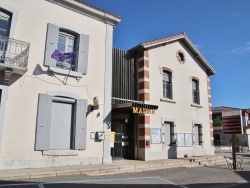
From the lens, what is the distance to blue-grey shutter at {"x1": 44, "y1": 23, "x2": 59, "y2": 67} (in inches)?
404

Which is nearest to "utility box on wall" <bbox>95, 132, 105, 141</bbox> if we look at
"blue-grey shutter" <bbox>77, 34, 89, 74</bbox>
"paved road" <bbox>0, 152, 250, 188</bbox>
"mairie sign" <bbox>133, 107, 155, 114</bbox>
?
"mairie sign" <bbox>133, 107, 155, 114</bbox>

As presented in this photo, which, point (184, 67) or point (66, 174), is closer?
point (66, 174)

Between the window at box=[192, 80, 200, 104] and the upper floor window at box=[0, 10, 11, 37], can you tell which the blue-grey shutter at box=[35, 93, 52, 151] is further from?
the window at box=[192, 80, 200, 104]

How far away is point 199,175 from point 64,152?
5.63m

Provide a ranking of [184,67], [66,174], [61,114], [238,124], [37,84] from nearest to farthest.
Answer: [66,174] < [37,84] < [61,114] < [238,124] < [184,67]

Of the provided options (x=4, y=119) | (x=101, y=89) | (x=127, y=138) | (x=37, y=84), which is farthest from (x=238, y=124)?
(x=4, y=119)

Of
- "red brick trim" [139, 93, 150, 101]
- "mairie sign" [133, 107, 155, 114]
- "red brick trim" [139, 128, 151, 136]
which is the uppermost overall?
"red brick trim" [139, 93, 150, 101]

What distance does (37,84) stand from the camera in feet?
32.5

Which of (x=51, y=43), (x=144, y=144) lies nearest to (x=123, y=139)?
(x=144, y=144)

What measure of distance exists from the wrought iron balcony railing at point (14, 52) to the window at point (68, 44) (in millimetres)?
1060

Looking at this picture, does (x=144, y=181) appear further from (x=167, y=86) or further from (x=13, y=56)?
(x=167, y=86)

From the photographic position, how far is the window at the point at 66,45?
36.1 ft

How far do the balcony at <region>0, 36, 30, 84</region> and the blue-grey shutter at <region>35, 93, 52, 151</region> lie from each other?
1.38 m

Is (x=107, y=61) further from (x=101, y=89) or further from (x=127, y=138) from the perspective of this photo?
(x=127, y=138)
